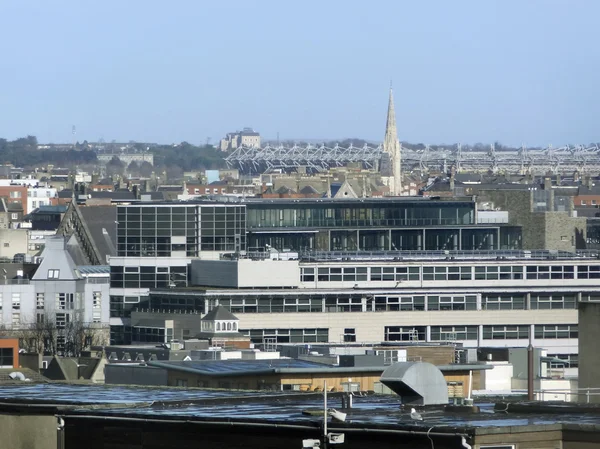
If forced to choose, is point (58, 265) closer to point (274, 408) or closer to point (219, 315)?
point (219, 315)

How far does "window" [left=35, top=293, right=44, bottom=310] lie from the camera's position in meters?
99.8

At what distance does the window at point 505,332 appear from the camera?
88.4 metres

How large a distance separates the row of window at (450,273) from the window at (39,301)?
50.9 feet

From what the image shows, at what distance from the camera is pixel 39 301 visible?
329 feet

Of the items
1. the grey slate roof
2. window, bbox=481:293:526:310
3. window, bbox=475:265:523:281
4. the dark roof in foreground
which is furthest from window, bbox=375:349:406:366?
the grey slate roof

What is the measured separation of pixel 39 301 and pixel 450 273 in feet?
62.8

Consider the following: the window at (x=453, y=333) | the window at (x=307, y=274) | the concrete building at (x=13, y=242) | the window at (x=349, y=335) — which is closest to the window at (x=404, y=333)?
the window at (x=453, y=333)

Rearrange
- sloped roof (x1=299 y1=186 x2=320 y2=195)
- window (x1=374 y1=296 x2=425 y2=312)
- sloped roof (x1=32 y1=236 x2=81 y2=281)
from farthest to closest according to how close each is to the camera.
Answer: sloped roof (x1=299 y1=186 x2=320 y2=195)
sloped roof (x1=32 y1=236 x2=81 y2=281)
window (x1=374 y1=296 x2=425 y2=312)

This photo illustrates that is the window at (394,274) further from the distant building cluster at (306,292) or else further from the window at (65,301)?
the window at (65,301)

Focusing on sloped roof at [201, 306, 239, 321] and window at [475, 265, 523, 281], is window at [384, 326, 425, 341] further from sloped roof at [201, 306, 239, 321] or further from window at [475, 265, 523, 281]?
sloped roof at [201, 306, 239, 321]

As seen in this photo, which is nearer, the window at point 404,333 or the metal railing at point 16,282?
the window at point 404,333

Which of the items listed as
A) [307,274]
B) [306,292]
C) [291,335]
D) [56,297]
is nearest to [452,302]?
[307,274]

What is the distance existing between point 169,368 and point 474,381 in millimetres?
8242

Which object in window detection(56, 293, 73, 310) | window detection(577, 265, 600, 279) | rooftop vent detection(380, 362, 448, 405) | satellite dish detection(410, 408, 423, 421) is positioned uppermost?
rooftop vent detection(380, 362, 448, 405)
